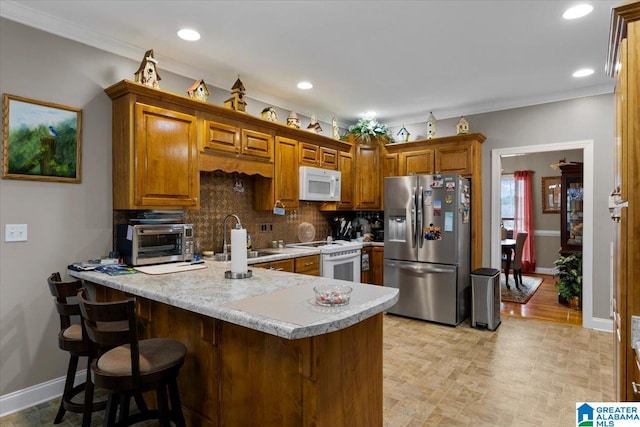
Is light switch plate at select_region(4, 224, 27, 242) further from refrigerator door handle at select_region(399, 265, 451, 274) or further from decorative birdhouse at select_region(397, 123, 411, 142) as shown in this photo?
decorative birdhouse at select_region(397, 123, 411, 142)

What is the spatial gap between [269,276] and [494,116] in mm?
3960

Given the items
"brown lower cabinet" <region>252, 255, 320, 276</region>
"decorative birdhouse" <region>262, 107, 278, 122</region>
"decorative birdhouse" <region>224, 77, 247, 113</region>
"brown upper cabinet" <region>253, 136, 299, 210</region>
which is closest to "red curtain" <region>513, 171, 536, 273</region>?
"brown lower cabinet" <region>252, 255, 320, 276</region>

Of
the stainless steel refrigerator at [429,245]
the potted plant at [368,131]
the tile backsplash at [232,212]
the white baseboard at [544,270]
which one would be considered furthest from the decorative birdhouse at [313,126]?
the white baseboard at [544,270]

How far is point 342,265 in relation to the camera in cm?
461

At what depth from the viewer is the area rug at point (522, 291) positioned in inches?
221

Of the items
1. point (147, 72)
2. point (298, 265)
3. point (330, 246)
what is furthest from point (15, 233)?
point (330, 246)

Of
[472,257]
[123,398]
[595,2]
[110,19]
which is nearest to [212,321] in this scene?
[123,398]

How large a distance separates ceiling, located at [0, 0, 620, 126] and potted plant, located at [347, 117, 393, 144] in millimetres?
873

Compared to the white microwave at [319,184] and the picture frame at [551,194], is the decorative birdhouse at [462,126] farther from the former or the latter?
the picture frame at [551,194]

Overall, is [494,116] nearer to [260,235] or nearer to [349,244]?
[349,244]

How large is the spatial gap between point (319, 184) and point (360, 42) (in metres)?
1.99

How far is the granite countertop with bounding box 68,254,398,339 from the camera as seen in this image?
1.43m

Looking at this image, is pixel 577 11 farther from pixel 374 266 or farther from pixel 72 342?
pixel 72 342

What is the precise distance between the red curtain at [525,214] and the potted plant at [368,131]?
4.36 meters
